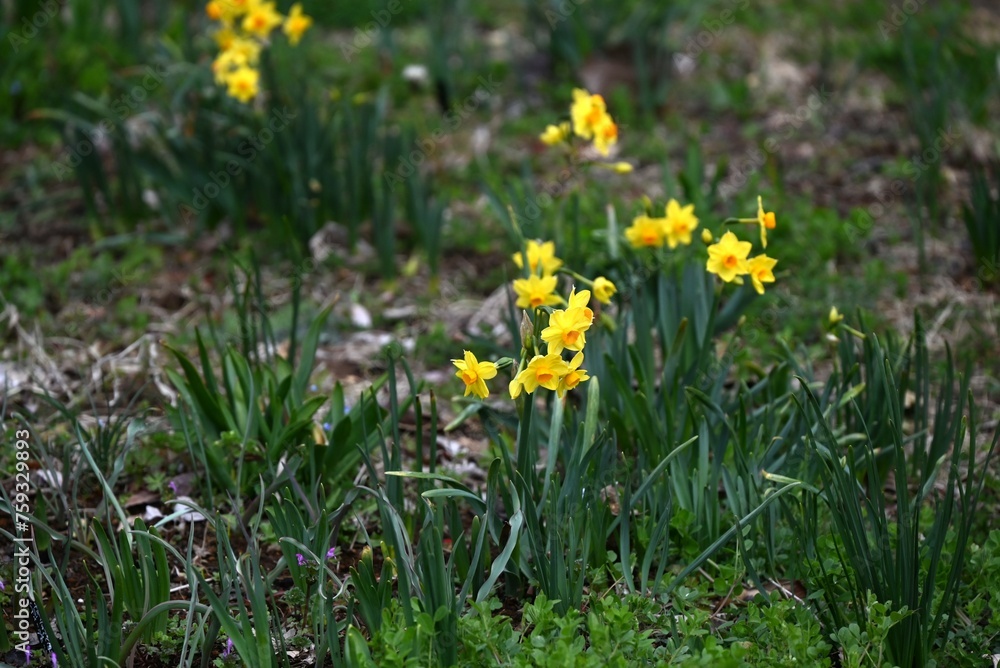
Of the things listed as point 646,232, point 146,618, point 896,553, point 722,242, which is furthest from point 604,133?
point 146,618

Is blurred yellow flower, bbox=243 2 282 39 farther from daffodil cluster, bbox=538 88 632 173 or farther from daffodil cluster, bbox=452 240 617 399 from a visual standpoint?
daffodil cluster, bbox=452 240 617 399

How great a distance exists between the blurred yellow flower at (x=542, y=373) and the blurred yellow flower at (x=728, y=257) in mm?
514

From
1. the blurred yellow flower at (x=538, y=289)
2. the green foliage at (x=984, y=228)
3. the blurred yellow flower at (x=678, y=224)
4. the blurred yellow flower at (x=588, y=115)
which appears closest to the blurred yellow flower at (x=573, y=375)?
A: the blurred yellow flower at (x=538, y=289)

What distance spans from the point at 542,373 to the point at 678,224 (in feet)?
2.99

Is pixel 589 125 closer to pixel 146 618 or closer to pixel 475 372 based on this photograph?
pixel 475 372

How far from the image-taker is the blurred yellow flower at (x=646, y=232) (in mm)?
2357

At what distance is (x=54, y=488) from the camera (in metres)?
1.99

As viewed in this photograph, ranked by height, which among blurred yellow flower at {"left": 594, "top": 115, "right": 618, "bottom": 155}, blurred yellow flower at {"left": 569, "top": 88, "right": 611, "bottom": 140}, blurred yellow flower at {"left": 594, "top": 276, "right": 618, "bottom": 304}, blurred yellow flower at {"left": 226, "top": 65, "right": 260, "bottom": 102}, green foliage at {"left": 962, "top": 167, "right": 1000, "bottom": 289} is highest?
blurred yellow flower at {"left": 226, "top": 65, "right": 260, "bottom": 102}

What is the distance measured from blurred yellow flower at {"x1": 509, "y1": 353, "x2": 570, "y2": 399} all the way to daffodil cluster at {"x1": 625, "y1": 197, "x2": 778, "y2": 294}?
51cm

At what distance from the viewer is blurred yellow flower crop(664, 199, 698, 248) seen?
237 centimetres

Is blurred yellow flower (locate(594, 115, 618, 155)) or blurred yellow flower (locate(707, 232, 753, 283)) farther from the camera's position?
blurred yellow flower (locate(594, 115, 618, 155))

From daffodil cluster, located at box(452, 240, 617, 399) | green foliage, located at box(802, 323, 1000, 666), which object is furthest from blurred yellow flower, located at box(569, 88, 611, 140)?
green foliage, located at box(802, 323, 1000, 666)

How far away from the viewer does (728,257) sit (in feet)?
6.51

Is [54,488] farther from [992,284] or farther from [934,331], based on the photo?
[992,284]
